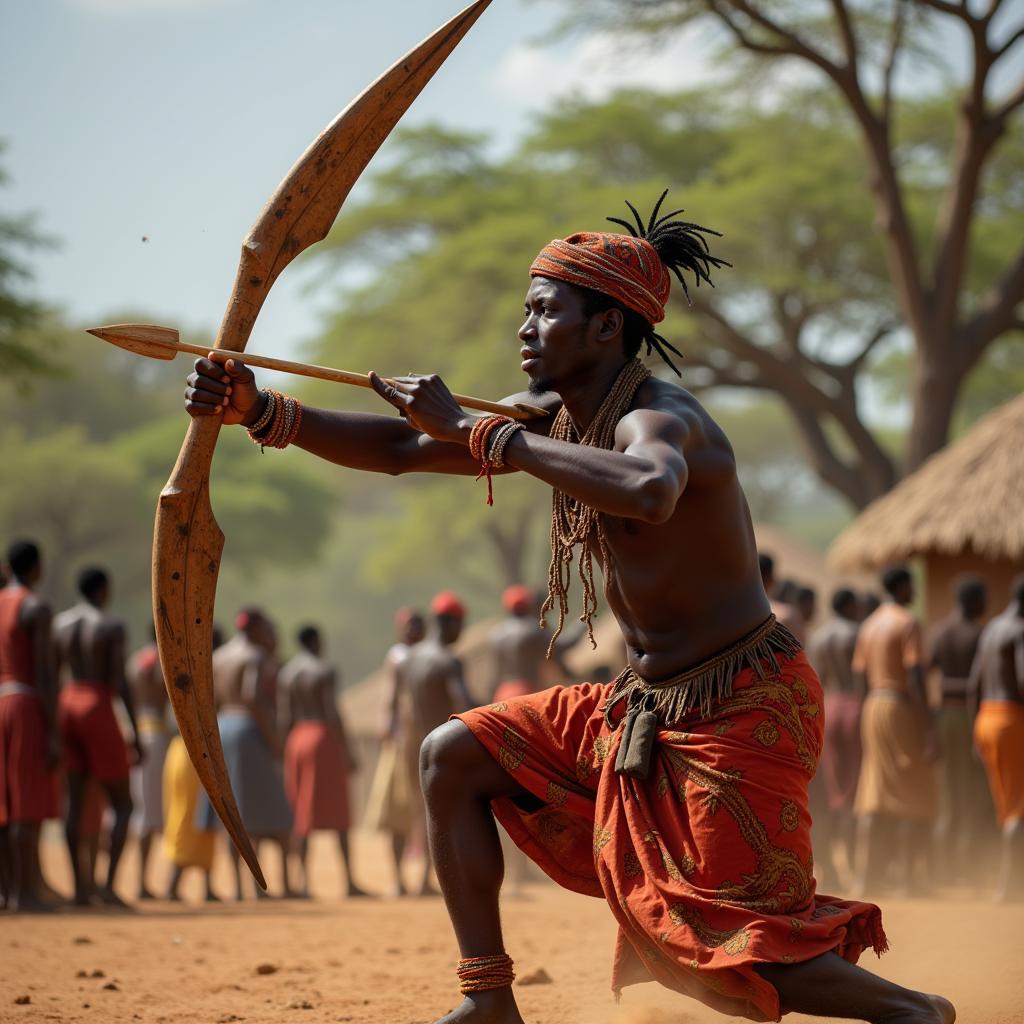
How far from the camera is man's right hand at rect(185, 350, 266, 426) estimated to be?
4090mm

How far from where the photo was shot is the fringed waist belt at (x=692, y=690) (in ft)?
12.7

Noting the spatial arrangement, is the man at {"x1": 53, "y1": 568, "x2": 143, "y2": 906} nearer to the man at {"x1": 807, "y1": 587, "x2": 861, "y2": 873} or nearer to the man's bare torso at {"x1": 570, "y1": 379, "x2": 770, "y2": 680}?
the man at {"x1": 807, "y1": 587, "x2": 861, "y2": 873}

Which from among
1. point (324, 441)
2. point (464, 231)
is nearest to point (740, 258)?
point (464, 231)

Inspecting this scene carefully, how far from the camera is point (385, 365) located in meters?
27.7

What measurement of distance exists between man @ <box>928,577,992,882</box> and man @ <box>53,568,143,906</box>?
5628 millimetres

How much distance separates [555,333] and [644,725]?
107 centimetres

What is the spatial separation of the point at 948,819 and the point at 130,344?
8.36 metres

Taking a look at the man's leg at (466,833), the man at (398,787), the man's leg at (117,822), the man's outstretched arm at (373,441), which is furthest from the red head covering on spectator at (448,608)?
the man's leg at (466,833)

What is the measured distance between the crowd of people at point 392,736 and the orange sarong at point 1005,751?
0.01 meters

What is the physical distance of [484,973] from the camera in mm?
3893

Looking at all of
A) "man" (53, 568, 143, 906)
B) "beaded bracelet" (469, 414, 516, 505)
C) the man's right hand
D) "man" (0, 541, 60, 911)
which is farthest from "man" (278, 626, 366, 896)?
"beaded bracelet" (469, 414, 516, 505)

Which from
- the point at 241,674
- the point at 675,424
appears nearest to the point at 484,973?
the point at 675,424

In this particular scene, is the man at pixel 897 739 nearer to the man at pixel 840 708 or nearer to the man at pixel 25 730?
the man at pixel 840 708

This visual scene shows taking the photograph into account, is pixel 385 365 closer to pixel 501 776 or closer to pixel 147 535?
pixel 147 535
